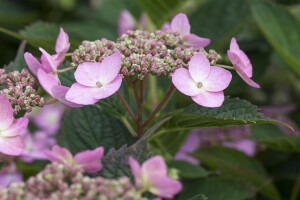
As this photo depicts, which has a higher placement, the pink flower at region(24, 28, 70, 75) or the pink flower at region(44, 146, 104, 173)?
the pink flower at region(24, 28, 70, 75)

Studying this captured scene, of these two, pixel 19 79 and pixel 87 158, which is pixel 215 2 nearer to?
pixel 19 79

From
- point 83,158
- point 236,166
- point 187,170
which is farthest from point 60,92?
point 236,166

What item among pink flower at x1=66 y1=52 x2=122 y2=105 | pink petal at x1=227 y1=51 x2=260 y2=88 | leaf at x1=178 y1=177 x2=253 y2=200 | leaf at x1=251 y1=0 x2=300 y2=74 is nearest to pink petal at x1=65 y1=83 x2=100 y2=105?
pink flower at x1=66 y1=52 x2=122 y2=105

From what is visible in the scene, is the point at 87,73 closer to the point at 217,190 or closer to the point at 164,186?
the point at 164,186

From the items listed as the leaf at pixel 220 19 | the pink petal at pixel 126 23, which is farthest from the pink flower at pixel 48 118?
the leaf at pixel 220 19

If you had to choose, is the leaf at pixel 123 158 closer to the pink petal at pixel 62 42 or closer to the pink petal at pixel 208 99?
the pink petal at pixel 208 99

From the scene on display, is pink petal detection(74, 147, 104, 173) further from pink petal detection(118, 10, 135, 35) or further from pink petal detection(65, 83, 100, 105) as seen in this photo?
pink petal detection(118, 10, 135, 35)
